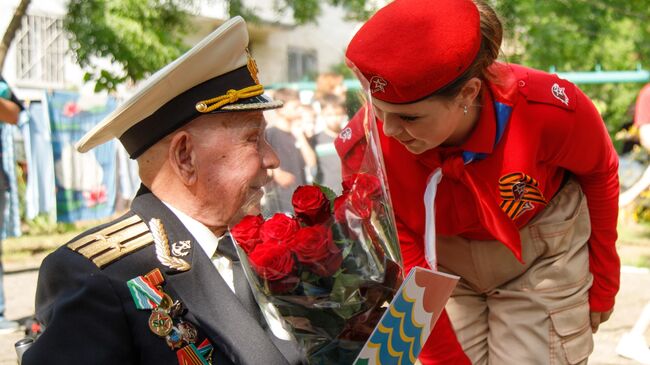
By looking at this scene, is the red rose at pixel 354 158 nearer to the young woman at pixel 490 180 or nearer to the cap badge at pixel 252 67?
the young woman at pixel 490 180

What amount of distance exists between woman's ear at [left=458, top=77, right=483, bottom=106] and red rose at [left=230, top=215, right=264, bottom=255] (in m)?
0.86

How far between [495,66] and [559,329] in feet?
3.24

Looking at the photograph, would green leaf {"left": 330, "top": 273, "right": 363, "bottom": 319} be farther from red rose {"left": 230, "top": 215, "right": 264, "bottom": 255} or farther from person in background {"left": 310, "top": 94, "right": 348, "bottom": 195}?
person in background {"left": 310, "top": 94, "right": 348, "bottom": 195}

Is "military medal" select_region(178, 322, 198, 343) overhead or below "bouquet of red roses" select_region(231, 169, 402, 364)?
below

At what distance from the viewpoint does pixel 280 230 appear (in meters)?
1.70

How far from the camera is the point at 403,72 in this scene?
2107 millimetres

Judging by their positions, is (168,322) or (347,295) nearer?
(347,295)

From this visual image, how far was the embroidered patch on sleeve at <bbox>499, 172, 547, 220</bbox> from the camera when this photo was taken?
238 centimetres

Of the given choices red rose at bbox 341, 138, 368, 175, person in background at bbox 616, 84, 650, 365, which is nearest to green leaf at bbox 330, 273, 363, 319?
red rose at bbox 341, 138, 368, 175

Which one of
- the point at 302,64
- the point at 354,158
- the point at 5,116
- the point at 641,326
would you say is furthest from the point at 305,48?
the point at 5,116

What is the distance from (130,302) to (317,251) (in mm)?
484

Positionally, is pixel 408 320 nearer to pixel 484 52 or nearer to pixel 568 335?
pixel 484 52

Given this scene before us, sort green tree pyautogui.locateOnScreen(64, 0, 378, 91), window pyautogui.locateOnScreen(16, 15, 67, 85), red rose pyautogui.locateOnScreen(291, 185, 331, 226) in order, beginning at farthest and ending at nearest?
window pyautogui.locateOnScreen(16, 15, 67, 85) → green tree pyautogui.locateOnScreen(64, 0, 378, 91) → red rose pyautogui.locateOnScreen(291, 185, 331, 226)

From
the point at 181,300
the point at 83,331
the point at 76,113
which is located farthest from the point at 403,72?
the point at 76,113
